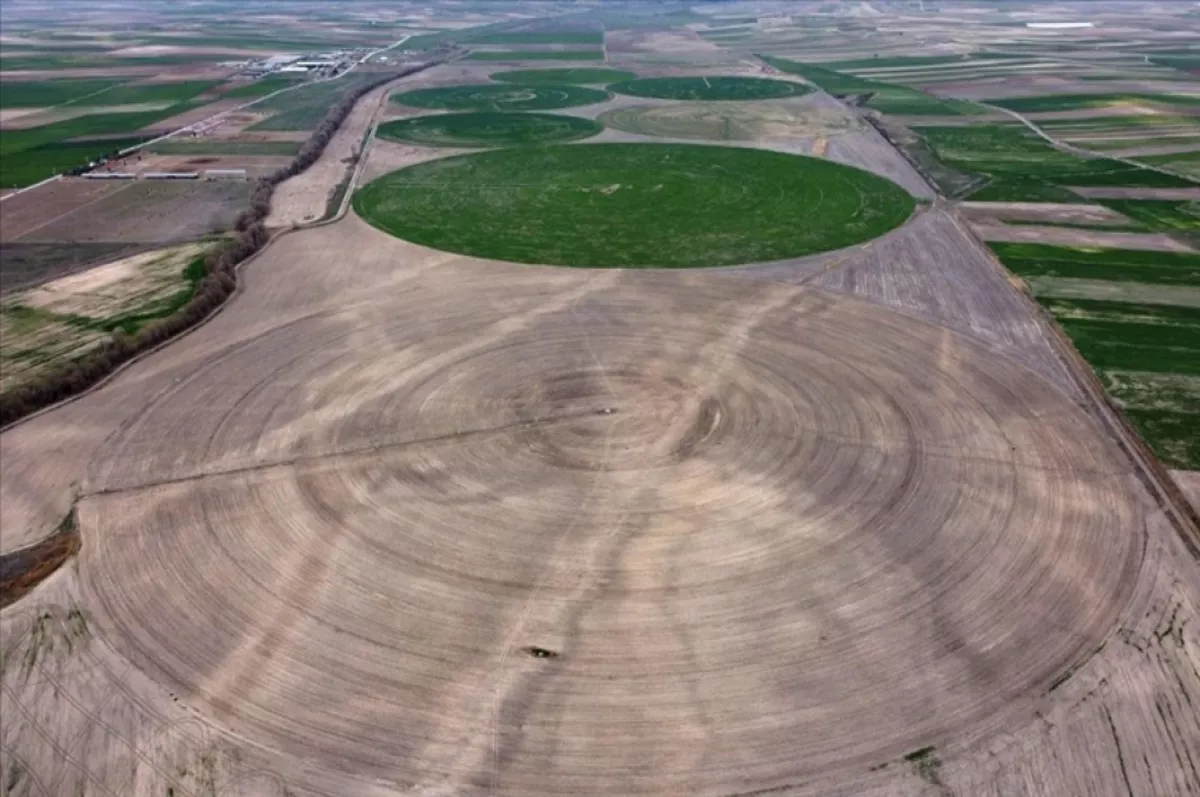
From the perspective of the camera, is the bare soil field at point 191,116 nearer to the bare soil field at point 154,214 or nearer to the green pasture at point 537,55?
the bare soil field at point 154,214

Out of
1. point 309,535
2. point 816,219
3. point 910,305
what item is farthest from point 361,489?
point 816,219

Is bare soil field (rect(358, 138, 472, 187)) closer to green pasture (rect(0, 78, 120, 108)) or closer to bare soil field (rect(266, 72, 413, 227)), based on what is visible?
bare soil field (rect(266, 72, 413, 227))

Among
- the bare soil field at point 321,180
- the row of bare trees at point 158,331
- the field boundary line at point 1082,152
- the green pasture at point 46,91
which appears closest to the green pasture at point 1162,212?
the field boundary line at point 1082,152

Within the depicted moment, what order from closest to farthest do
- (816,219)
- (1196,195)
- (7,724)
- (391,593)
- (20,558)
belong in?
(7,724)
(391,593)
(20,558)
(816,219)
(1196,195)

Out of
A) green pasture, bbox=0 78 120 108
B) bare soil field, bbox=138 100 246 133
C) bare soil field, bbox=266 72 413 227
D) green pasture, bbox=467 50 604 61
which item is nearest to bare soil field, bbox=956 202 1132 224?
bare soil field, bbox=266 72 413 227

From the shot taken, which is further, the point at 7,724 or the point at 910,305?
the point at 910,305

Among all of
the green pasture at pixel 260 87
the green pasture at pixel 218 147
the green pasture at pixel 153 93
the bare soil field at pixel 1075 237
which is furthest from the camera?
the green pasture at pixel 260 87

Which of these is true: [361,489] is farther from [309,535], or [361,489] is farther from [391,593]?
[391,593]
